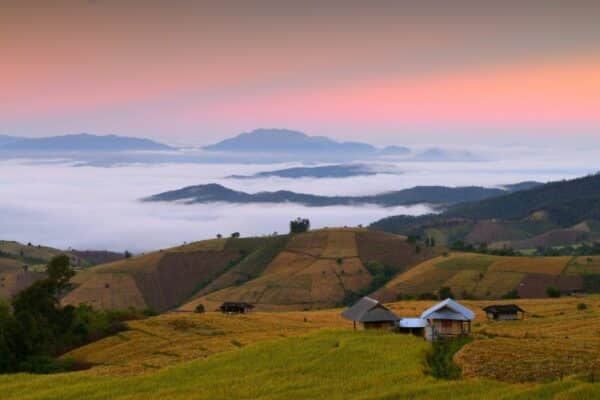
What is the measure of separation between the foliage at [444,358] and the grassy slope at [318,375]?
2.37 feet

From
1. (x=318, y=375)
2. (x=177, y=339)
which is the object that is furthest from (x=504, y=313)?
(x=318, y=375)

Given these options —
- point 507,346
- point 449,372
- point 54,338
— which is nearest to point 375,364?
point 449,372

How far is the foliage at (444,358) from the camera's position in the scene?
169 feet

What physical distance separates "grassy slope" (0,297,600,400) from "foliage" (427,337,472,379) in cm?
72

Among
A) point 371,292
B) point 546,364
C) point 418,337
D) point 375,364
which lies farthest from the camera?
point 371,292

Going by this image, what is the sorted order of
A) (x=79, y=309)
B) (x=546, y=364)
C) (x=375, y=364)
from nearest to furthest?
(x=546, y=364) < (x=375, y=364) < (x=79, y=309)

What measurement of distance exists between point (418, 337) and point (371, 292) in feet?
421

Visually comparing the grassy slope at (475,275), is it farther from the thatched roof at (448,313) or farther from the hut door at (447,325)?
the thatched roof at (448,313)

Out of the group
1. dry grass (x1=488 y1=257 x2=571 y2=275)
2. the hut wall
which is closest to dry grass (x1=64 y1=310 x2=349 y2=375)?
the hut wall

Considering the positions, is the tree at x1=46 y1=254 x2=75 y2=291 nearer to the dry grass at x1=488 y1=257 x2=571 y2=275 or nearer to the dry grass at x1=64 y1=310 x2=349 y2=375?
the dry grass at x1=64 y1=310 x2=349 y2=375

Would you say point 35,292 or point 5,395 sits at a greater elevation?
point 35,292

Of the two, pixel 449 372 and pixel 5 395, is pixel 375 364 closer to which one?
pixel 449 372

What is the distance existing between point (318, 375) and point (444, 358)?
9.70 meters

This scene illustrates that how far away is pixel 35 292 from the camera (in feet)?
297
